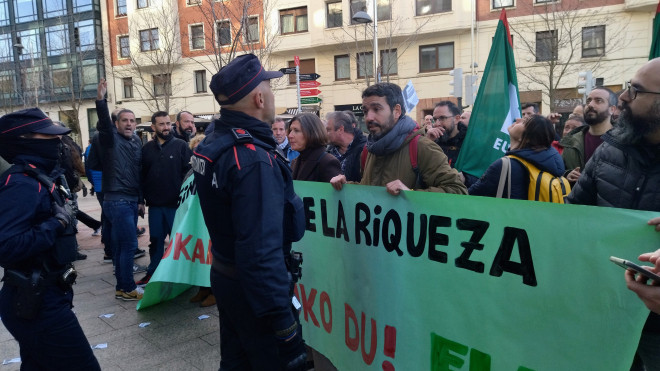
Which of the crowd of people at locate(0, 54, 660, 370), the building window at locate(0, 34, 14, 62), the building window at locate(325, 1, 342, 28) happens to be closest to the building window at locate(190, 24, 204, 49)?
the building window at locate(325, 1, 342, 28)

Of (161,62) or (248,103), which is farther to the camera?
(161,62)

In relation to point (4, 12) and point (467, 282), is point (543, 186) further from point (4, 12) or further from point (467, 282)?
point (4, 12)

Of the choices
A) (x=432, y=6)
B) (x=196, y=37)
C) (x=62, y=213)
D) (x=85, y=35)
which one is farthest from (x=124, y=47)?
(x=62, y=213)

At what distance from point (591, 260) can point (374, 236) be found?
48.9 inches

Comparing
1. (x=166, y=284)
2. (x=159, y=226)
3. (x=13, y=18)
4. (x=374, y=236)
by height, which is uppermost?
(x=13, y=18)

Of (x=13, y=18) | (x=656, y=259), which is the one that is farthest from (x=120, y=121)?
(x=13, y=18)

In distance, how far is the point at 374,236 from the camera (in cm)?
284

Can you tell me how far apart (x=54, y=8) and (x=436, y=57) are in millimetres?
27872

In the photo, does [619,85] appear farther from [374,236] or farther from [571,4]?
[374,236]

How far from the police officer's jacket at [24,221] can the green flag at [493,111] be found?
3453mm

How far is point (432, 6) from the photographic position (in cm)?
2472

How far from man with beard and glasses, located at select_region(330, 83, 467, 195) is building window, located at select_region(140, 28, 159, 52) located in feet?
95.3

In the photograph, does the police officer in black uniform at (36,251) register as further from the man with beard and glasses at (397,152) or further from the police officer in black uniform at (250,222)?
the man with beard and glasses at (397,152)

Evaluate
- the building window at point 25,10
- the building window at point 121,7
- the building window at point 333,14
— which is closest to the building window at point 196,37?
the building window at point 121,7
